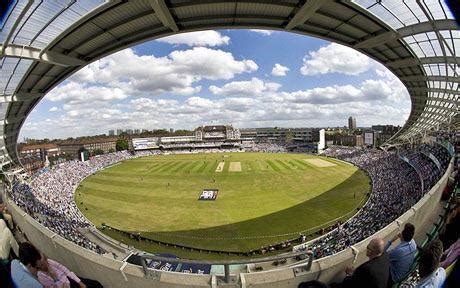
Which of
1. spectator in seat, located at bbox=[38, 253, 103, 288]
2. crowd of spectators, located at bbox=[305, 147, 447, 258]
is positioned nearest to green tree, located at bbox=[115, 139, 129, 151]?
crowd of spectators, located at bbox=[305, 147, 447, 258]

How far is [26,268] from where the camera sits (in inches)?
114

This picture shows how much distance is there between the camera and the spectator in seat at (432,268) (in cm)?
277

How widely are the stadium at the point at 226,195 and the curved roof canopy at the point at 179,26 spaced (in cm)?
9

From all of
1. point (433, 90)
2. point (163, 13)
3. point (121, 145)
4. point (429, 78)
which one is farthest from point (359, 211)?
point (121, 145)

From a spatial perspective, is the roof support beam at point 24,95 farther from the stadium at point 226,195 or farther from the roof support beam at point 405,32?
the roof support beam at point 405,32

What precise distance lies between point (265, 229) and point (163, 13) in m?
17.5

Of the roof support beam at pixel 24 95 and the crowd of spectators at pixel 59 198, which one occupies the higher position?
the roof support beam at pixel 24 95

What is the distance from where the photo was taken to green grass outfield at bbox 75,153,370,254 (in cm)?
2208

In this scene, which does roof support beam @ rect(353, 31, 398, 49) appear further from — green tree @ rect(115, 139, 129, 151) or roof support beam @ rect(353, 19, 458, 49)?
green tree @ rect(115, 139, 129, 151)

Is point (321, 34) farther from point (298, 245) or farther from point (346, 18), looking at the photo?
point (298, 245)

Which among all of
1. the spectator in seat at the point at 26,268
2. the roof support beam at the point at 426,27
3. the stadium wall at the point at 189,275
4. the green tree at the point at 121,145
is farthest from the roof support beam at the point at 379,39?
the green tree at the point at 121,145

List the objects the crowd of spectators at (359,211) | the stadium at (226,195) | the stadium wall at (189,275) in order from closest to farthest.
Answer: the stadium wall at (189,275), the stadium at (226,195), the crowd of spectators at (359,211)

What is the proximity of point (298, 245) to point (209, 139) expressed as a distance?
107 metres

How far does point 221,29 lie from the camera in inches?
637
